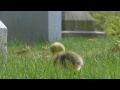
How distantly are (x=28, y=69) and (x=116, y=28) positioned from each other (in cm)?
1213

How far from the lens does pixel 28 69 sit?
2.95 metres

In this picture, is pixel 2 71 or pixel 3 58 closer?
pixel 2 71

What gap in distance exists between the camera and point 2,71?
2.92 metres
